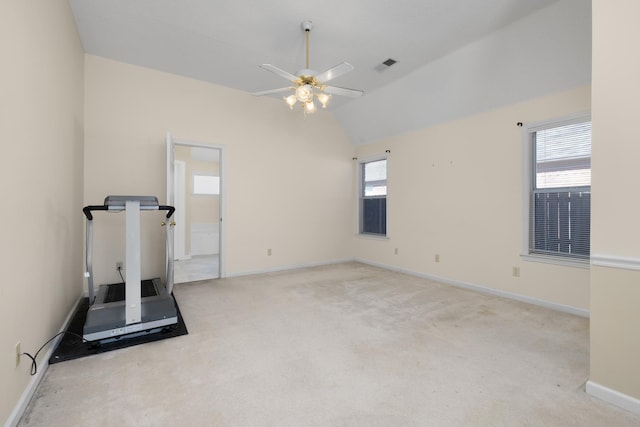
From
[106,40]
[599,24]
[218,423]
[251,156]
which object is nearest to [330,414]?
[218,423]

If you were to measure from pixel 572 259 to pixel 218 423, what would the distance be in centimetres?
381

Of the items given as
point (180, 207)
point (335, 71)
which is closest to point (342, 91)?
point (335, 71)

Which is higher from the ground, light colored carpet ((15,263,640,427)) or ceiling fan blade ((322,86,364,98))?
ceiling fan blade ((322,86,364,98))

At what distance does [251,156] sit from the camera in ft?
16.1

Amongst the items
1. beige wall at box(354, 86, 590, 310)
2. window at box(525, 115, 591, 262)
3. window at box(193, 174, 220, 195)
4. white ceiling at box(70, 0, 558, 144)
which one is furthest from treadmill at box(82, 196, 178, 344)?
window at box(193, 174, 220, 195)

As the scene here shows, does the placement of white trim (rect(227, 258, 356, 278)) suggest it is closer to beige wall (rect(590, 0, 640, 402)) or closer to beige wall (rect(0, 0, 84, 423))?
beige wall (rect(0, 0, 84, 423))

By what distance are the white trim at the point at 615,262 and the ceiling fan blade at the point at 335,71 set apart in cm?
225

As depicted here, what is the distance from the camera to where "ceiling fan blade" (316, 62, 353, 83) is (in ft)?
8.29

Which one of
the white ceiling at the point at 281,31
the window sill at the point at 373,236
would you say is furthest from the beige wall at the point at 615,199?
the window sill at the point at 373,236

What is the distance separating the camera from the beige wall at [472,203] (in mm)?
3365

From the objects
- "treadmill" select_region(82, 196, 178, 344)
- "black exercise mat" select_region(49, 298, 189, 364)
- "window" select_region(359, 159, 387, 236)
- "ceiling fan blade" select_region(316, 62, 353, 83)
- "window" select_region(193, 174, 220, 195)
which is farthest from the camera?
"window" select_region(193, 174, 220, 195)

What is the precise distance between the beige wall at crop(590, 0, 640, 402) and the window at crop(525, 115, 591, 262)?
181 cm

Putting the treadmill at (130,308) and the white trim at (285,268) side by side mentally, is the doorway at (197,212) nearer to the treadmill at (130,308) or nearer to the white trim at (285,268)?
the white trim at (285,268)

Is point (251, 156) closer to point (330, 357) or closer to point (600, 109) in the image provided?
point (330, 357)
